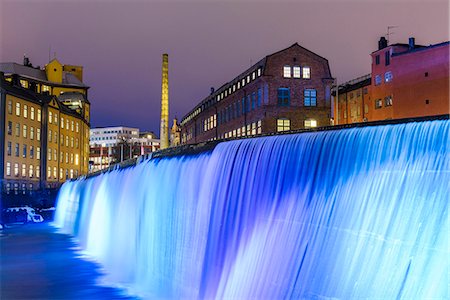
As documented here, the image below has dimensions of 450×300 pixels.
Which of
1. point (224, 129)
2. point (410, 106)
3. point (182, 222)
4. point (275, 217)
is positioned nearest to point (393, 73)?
point (410, 106)

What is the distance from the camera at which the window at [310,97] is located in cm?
4888

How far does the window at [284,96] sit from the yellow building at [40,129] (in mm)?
30189

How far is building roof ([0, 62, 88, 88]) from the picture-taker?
85.3 meters

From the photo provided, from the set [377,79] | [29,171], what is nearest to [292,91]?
[377,79]

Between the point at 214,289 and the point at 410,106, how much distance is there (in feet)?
125

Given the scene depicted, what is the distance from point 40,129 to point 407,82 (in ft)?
149

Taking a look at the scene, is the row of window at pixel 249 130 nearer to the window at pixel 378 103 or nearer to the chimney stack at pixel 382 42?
the window at pixel 378 103

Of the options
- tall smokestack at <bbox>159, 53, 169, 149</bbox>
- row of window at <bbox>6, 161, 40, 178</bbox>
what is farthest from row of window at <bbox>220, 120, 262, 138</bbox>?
row of window at <bbox>6, 161, 40, 178</bbox>

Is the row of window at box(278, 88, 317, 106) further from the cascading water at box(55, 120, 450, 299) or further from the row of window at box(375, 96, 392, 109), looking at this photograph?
the cascading water at box(55, 120, 450, 299)

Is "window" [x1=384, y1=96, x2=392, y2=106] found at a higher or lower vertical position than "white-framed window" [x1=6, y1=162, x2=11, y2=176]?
higher

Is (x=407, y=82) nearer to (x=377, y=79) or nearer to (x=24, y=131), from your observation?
(x=377, y=79)

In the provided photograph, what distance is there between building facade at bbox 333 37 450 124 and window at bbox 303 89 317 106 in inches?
99.8

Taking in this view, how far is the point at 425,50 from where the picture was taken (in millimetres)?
46531

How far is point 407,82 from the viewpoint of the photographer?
4900cm
